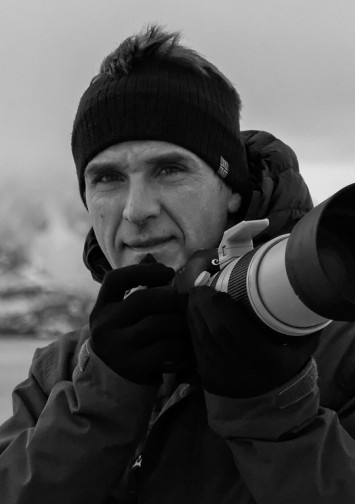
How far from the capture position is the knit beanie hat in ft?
4.57

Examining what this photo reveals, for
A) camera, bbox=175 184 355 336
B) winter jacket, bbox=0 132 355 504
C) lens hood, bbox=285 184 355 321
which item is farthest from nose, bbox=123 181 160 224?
lens hood, bbox=285 184 355 321

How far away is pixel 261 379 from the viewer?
984 millimetres

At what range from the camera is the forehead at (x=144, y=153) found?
1.35m

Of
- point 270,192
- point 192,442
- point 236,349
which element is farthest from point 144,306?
point 270,192

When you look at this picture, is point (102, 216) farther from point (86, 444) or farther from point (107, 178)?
point (86, 444)

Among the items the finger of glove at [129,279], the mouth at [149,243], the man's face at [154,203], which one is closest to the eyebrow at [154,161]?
the man's face at [154,203]

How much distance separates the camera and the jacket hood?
1.14 feet

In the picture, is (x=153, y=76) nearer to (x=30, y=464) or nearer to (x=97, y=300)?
(x=97, y=300)

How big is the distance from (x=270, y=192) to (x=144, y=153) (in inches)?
10.4

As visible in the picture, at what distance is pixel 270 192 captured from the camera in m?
1.38

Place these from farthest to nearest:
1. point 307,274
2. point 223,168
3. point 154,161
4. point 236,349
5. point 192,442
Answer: point 223,168 → point 154,161 → point 192,442 → point 236,349 → point 307,274

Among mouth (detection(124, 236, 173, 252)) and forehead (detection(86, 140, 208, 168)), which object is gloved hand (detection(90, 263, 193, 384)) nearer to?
mouth (detection(124, 236, 173, 252))

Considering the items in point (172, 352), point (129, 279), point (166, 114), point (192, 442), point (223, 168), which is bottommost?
point (192, 442)

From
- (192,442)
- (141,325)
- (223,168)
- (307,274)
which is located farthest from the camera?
(223,168)
